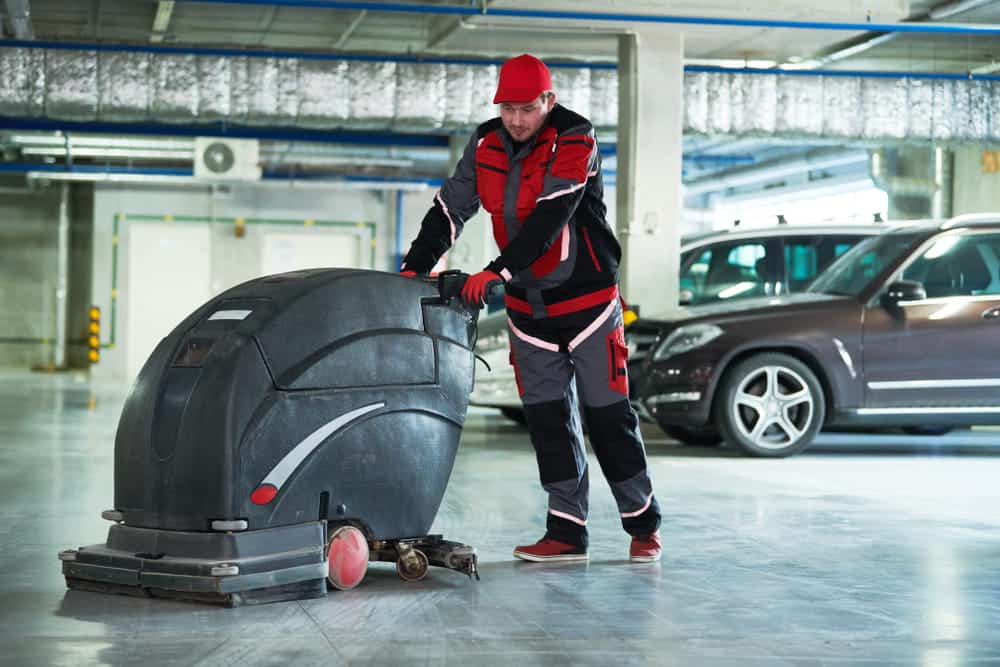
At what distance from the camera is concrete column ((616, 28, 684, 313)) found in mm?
12625

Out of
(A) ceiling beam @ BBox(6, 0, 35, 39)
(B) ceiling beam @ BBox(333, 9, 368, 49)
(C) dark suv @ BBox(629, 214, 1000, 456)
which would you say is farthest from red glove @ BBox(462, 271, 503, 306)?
(B) ceiling beam @ BBox(333, 9, 368, 49)

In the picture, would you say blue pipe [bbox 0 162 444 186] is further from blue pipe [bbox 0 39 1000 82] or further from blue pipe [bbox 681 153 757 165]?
blue pipe [bbox 0 39 1000 82]

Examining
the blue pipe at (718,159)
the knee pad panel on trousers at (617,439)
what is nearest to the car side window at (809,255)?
the knee pad panel on trousers at (617,439)

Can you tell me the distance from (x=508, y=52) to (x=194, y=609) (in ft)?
38.3

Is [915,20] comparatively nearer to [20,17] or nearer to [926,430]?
[926,430]

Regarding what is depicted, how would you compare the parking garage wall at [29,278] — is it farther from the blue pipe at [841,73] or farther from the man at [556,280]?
the man at [556,280]

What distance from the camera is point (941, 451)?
10.4 m

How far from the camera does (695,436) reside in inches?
425

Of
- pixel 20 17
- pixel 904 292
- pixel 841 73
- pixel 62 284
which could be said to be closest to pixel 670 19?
pixel 904 292

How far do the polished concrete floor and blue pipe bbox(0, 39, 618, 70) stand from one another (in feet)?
24.7

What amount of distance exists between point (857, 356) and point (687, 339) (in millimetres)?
1137

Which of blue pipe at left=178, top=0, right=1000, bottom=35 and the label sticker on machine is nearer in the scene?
the label sticker on machine

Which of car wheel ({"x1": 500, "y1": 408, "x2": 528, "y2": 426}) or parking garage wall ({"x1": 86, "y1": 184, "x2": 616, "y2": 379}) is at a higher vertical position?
parking garage wall ({"x1": 86, "y1": 184, "x2": 616, "y2": 379})

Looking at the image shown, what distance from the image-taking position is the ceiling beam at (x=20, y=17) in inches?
491
